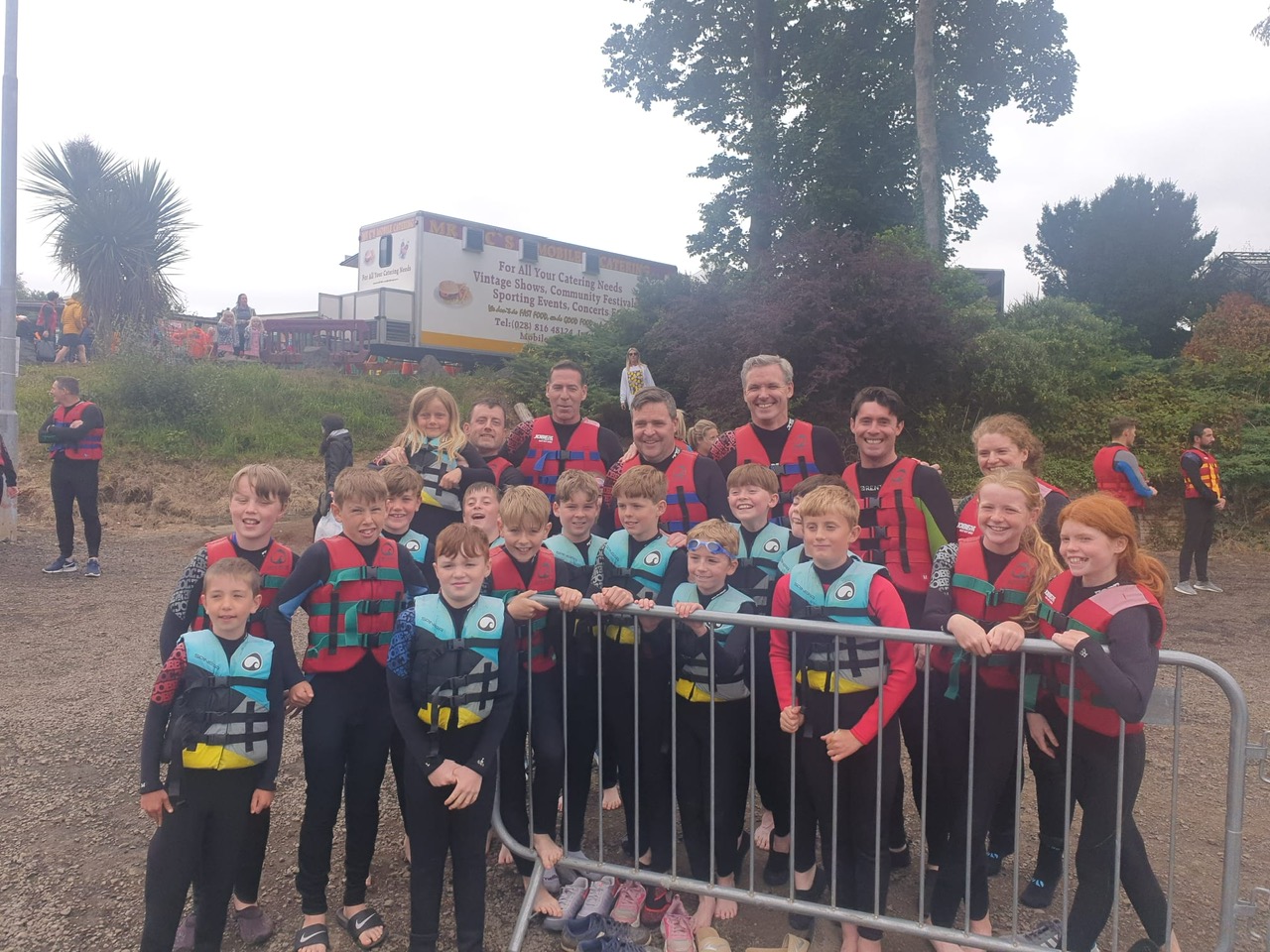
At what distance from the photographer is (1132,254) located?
25875mm

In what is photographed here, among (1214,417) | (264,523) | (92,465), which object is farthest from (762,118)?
(264,523)

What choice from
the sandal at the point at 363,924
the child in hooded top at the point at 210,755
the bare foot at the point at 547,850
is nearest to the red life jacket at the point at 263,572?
the child in hooded top at the point at 210,755

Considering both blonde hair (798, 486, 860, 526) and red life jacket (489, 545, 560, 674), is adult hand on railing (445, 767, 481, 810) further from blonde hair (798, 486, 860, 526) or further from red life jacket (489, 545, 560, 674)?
blonde hair (798, 486, 860, 526)

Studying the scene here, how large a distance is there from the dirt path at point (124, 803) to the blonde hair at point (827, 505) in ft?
5.31

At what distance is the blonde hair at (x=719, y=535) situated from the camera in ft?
10.4

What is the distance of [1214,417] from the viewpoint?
14305 millimetres

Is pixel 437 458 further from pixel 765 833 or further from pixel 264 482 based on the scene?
pixel 765 833

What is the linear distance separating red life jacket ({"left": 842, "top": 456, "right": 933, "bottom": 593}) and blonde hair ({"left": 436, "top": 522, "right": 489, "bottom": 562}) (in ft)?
5.31

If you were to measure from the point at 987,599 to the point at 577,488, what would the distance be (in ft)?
5.55

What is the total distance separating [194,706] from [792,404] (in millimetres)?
12915

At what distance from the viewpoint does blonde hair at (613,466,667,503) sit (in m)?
3.43

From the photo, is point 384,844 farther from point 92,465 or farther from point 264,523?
point 92,465

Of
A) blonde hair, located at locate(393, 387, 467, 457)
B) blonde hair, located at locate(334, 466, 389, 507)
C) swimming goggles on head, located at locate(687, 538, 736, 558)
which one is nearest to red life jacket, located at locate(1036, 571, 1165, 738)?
swimming goggles on head, located at locate(687, 538, 736, 558)

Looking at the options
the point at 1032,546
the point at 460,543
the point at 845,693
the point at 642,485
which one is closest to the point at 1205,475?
the point at 1032,546
